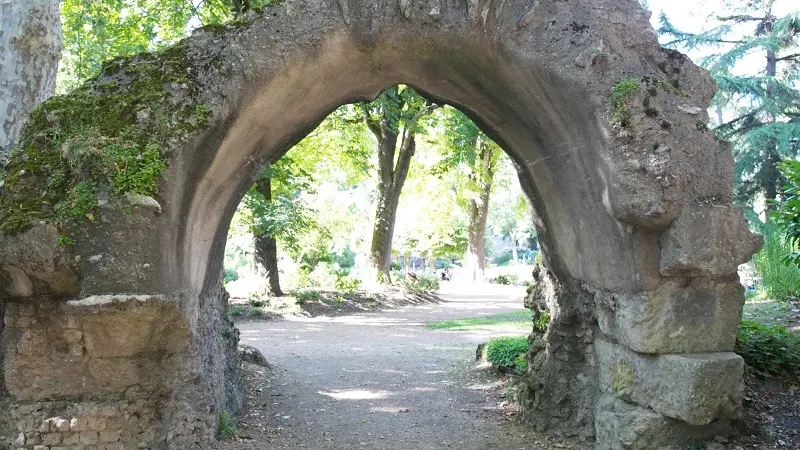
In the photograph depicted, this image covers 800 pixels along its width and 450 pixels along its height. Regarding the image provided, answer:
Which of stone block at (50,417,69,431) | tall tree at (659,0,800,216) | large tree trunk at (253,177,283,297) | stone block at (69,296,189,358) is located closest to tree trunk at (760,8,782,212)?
tall tree at (659,0,800,216)

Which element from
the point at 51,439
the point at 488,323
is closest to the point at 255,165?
the point at 51,439

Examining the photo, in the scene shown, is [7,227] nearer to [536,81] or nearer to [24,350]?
[24,350]

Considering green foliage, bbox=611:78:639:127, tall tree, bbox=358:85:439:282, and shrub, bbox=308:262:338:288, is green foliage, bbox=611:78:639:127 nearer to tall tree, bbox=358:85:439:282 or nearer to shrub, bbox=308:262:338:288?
tall tree, bbox=358:85:439:282

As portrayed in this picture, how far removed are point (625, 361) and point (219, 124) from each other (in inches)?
158

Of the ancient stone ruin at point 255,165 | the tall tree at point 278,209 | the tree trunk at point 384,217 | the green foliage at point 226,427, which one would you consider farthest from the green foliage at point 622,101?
the tree trunk at point 384,217

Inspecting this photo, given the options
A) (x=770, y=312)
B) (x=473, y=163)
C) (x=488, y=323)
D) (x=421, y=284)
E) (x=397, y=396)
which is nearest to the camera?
(x=397, y=396)

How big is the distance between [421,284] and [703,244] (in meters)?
21.3

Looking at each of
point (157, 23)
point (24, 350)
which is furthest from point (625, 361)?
point (157, 23)

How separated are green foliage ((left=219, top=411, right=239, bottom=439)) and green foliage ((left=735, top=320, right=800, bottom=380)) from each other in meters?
5.21

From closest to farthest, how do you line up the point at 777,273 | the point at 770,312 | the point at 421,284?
the point at 770,312 < the point at 777,273 < the point at 421,284

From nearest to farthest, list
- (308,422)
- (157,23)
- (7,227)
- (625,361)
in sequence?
(7,227)
(625,361)
(308,422)
(157,23)

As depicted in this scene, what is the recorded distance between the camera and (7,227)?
14.9 feet

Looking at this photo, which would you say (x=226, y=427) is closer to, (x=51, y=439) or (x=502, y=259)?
(x=51, y=439)

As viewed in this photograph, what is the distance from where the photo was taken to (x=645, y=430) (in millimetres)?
4906
